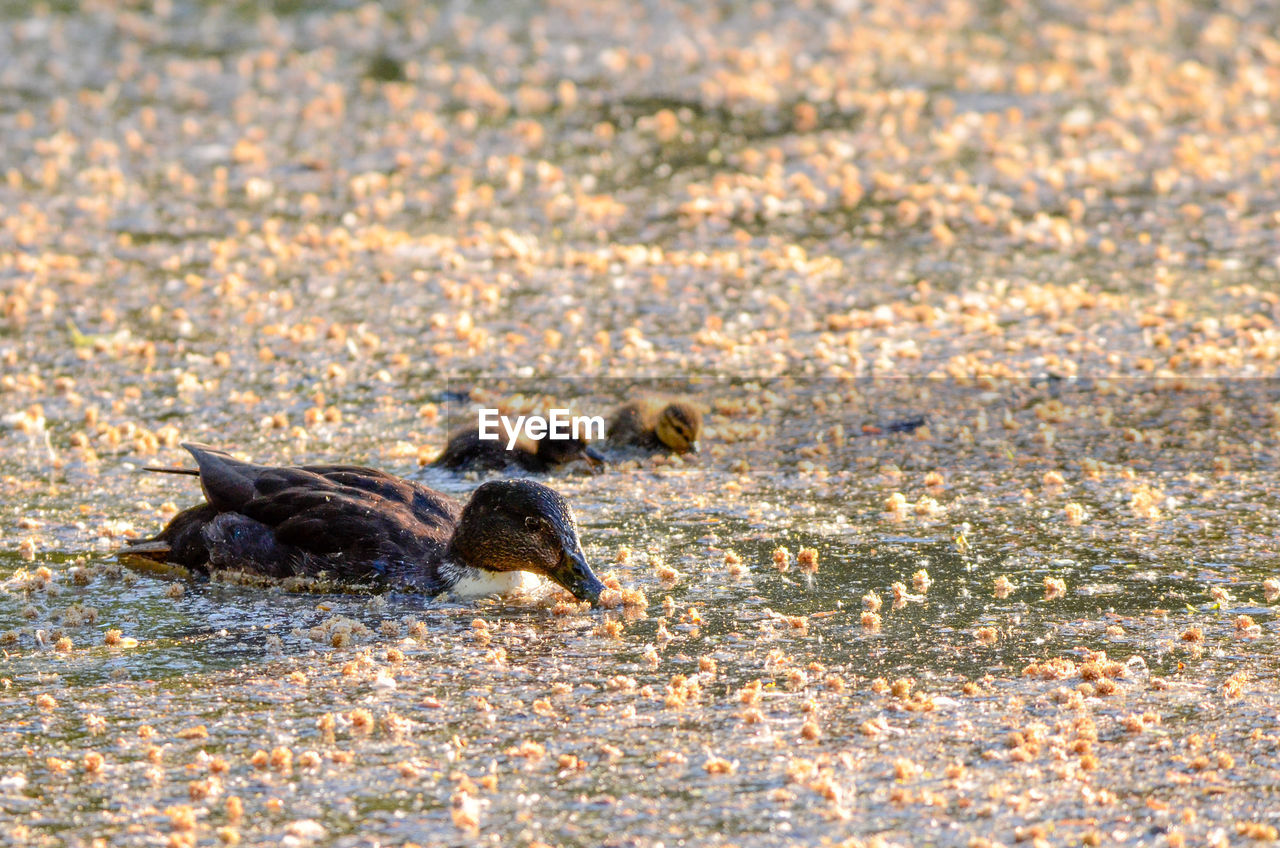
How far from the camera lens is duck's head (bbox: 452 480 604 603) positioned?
6633 mm

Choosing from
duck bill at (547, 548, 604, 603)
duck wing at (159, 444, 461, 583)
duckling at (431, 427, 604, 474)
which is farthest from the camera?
Result: duckling at (431, 427, 604, 474)

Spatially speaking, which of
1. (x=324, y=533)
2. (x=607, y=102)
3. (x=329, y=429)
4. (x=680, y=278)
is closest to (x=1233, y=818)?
(x=324, y=533)

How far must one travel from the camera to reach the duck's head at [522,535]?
6.63 m

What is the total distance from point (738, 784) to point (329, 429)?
4.40m

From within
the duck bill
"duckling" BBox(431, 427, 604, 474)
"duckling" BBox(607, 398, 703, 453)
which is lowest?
the duck bill

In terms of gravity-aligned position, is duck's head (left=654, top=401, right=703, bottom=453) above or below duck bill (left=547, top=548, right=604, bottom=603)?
above

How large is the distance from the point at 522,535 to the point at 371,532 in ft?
2.15

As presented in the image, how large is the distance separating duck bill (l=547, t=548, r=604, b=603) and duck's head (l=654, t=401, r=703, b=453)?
2000 millimetres

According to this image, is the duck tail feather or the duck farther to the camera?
the duck tail feather

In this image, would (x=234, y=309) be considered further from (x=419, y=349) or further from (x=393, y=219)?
(x=393, y=219)

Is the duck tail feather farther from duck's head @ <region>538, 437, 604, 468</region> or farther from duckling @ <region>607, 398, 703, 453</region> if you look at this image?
duckling @ <region>607, 398, 703, 453</region>

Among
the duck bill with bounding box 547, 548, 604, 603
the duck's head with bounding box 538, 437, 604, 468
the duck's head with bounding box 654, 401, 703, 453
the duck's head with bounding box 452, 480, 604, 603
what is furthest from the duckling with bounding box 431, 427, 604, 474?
the duck bill with bounding box 547, 548, 604, 603

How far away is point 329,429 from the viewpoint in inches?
352

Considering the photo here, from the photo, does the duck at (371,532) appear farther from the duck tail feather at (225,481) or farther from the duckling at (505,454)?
the duckling at (505,454)
